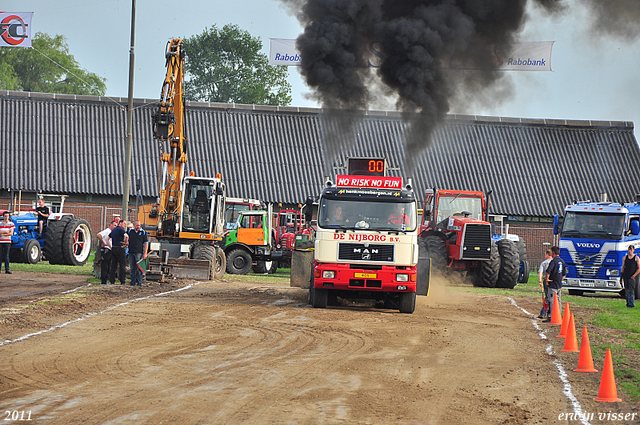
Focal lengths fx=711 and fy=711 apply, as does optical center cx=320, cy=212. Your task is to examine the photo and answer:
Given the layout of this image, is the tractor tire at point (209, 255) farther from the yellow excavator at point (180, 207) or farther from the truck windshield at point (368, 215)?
the truck windshield at point (368, 215)

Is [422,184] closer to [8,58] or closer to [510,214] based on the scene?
[510,214]

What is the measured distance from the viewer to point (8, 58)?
216 ft

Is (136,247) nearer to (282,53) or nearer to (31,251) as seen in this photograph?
(31,251)

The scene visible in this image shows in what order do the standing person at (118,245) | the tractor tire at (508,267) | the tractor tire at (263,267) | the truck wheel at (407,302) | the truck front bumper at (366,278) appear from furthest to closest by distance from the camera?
the tractor tire at (263,267) → the tractor tire at (508,267) → the standing person at (118,245) → the truck wheel at (407,302) → the truck front bumper at (366,278)

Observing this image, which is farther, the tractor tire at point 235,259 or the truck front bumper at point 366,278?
the tractor tire at point 235,259

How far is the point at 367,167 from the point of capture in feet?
58.3

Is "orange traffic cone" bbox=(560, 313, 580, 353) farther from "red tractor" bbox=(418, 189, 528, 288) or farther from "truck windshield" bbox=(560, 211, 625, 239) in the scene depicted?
"truck windshield" bbox=(560, 211, 625, 239)

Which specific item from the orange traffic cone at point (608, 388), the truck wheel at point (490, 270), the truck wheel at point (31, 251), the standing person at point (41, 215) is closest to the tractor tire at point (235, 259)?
the standing person at point (41, 215)

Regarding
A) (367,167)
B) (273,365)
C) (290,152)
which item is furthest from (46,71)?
(273,365)

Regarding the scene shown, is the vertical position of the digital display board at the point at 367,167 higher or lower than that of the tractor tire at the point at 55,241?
higher

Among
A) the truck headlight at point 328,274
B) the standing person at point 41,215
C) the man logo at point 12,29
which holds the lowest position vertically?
the truck headlight at point 328,274

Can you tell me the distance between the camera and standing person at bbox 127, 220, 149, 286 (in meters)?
19.1

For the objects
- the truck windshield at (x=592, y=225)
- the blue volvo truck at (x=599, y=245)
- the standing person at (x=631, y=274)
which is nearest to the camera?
the standing person at (x=631, y=274)

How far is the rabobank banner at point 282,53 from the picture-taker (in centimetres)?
3659
